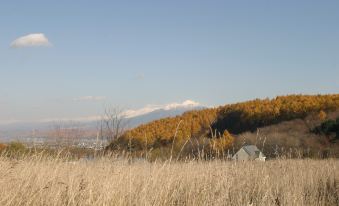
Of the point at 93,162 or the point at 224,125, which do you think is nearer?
the point at 93,162

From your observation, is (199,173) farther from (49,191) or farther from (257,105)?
(257,105)

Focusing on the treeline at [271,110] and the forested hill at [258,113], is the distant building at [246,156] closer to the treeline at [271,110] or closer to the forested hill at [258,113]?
the forested hill at [258,113]

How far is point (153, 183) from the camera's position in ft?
19.0

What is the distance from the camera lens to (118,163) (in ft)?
22.8

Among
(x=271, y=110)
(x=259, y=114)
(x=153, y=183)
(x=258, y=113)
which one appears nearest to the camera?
(x=153, y=183)

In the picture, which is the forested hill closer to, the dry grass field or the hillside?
the hillside

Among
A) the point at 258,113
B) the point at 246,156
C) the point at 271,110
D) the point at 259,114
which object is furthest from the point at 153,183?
the point at 258,113

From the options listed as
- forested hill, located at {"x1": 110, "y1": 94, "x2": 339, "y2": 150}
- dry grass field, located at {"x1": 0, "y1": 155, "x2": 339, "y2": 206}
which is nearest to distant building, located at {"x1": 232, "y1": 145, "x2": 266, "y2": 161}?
dry grass field, located at {"x1": 0, "y1": 155, "x2": 339, "y2": 206}

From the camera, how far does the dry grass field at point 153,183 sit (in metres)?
4.95

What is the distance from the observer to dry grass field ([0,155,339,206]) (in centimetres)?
495

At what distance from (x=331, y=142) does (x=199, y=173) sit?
35.0 meters

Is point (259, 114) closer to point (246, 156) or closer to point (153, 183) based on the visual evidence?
point (246, 156)

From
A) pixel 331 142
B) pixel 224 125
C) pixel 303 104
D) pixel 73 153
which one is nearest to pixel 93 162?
pixel 73 153

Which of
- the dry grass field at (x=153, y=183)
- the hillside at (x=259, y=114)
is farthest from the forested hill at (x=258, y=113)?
the dry grass field at (x=153, y=183)
